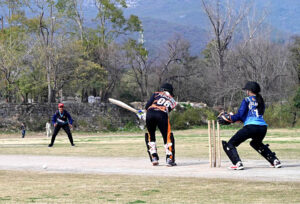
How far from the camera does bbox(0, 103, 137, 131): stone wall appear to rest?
A: 4666 cm

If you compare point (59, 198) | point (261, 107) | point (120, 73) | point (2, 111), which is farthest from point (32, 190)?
point (120, 73)

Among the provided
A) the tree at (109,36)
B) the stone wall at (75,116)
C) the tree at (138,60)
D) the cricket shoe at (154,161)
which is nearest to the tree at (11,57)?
the stone wall at (75,116)

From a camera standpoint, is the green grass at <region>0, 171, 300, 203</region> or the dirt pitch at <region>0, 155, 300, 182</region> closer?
the green grass at <region>0, 171, 300, 203</region>

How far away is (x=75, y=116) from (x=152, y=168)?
3613 centimetres

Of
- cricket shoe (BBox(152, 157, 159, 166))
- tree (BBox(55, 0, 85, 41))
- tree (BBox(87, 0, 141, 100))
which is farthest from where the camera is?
tree (BBox(55, 0, 85, 41))

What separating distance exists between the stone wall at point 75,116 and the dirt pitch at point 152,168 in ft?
102

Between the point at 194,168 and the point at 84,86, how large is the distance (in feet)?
133

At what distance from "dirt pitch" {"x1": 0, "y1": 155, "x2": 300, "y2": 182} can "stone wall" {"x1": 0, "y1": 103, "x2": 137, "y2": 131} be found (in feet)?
102

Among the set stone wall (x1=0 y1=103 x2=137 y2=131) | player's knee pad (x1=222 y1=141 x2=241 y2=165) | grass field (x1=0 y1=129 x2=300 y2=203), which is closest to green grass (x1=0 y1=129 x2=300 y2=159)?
player's knee pad (x1=222 y1=141 x2=241 y2=165)

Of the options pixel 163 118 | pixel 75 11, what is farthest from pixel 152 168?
pixel 75 11

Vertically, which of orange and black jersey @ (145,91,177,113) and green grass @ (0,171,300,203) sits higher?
orange and black jersey @ (145,91,177,113)

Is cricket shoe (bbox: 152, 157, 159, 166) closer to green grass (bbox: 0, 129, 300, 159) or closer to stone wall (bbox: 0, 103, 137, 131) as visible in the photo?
green grass (bbox: 0, 129, 300, 159)

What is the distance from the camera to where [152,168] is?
42.7ft

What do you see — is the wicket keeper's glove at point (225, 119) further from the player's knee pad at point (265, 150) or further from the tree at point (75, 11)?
the tree at point (75, 11)
